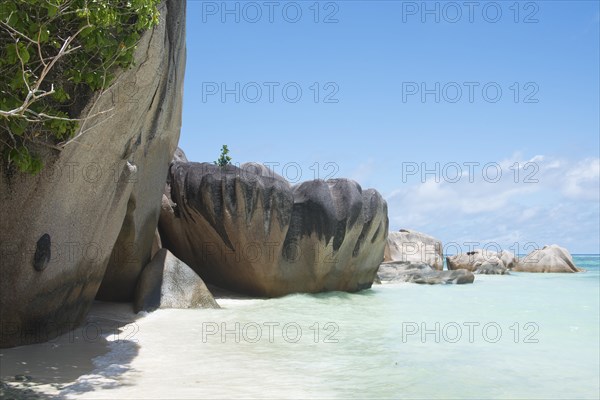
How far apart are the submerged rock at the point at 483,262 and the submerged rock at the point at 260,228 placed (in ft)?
51.2

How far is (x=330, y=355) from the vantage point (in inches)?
272

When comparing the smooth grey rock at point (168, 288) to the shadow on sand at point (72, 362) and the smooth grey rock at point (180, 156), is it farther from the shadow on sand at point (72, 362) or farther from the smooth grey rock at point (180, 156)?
the smooth grey rock at point (180, 156)

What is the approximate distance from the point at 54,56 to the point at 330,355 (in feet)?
14.2

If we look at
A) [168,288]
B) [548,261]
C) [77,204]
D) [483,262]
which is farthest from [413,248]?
[77,204]

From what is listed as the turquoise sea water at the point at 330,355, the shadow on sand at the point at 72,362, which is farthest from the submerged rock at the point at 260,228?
the shadow on sand at the point at 72,362

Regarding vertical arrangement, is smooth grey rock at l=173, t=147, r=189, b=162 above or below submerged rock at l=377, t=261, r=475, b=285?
above

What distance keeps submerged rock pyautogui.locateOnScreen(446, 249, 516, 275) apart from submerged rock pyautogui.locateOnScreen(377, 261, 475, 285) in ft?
25.5

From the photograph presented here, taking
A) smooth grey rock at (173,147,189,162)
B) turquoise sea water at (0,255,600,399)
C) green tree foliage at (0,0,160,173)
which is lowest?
turquoise sea water at (0,255,600,399)

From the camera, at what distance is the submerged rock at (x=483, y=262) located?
A: 91.8 ft

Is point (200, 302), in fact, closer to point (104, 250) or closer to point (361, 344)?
point (104, 250)

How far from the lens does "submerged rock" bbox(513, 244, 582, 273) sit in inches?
Answer: 1251

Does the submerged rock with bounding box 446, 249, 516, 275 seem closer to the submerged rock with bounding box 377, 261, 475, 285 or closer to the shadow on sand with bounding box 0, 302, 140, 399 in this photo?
the submerged rock with bounding box 377, 261, 475, 285

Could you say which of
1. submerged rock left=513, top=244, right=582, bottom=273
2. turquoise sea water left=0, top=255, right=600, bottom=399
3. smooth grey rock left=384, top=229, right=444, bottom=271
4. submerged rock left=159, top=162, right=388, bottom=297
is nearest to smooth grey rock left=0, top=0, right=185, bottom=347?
turquoise sea water left=0, top=255, right=600, bottom=399

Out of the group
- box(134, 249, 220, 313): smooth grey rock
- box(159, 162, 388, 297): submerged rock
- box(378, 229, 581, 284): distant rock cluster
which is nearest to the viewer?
box(134, 249, 220, 313): smooth grey rock
